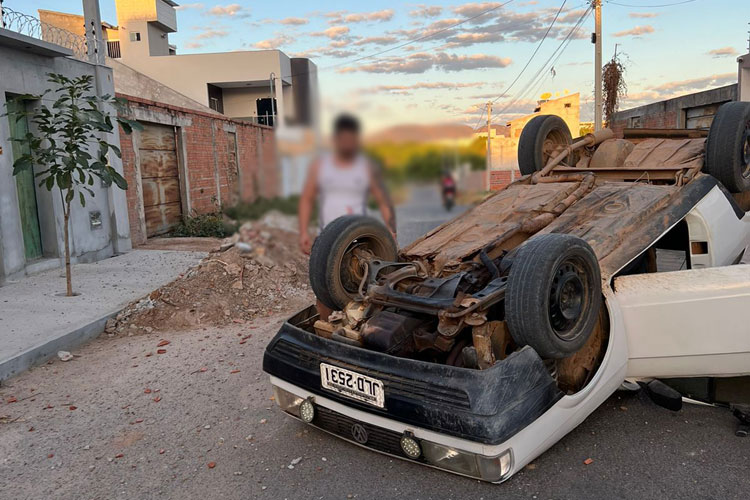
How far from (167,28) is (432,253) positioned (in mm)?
39871

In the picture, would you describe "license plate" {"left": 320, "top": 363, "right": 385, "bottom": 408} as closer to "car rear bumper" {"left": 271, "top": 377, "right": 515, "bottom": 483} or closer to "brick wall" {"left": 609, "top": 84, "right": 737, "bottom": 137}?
"car rear bumper" {"left": 271, "top": 377, "right": 515, "bottom": 483}

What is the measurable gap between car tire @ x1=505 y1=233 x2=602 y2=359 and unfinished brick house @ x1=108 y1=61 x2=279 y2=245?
581 centimetres

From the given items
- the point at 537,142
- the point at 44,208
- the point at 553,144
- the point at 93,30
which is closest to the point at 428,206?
the point at 537,142

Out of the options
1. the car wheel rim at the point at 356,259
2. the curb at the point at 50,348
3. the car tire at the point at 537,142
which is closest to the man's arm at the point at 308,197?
the car wheel rim at the point at 356,259

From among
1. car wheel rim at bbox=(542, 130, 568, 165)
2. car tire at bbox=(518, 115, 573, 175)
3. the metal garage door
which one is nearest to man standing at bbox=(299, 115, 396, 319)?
car tire at bbox=(518, 115, 573, 175)

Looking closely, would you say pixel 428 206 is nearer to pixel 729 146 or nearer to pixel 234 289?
pixel 729 146

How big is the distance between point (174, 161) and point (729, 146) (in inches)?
443

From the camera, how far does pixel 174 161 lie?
13.0m

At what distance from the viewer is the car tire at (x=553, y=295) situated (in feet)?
9.32

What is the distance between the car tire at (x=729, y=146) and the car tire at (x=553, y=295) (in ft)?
6.39

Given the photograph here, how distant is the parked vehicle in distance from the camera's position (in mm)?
2775

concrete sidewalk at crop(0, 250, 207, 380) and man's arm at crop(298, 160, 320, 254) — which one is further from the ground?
man's arm at crop(298, 160, 320, 254)

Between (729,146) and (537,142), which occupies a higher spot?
(537,142)

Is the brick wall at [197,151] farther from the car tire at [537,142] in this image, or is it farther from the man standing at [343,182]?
the car tire at [537,142]
